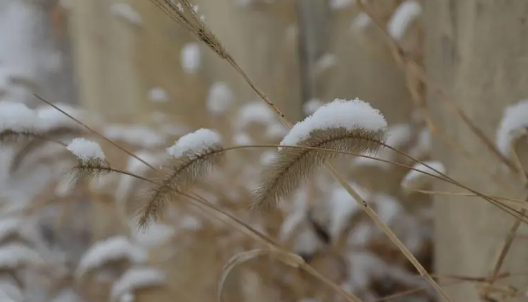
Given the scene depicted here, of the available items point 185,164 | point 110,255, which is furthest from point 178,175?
point 110,255

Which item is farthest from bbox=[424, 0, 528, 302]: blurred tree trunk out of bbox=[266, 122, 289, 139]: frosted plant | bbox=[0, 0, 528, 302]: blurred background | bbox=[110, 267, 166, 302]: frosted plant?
bbox=[110, 267, 166, 302]: frosted plant

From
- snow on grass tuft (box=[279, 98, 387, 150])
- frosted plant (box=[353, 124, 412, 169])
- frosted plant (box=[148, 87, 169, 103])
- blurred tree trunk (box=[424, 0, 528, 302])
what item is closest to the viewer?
snow on grass tuft (box=[279, 98, 387, 150])

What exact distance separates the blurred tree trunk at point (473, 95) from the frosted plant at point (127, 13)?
1.07 ft

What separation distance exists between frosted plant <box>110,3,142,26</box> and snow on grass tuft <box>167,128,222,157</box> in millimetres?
404

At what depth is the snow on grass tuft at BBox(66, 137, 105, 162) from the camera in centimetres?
28

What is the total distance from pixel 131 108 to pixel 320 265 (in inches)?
12.7

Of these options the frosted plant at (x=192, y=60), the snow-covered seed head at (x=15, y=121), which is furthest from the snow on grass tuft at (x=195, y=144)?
the frosted plant at (x=192, y=60)

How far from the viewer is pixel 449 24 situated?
1.63 feet

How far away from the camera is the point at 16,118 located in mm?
330

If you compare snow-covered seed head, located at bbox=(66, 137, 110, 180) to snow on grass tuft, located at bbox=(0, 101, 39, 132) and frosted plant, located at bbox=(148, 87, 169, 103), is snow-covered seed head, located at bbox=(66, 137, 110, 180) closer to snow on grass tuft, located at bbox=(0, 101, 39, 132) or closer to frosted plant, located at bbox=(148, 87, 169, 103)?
snow on grass tuft, located at bbox=(0, 101, 39, 132)

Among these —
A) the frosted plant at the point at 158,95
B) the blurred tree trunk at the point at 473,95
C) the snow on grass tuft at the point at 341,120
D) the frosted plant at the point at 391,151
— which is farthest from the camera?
the frosted plant at the point at 158,95

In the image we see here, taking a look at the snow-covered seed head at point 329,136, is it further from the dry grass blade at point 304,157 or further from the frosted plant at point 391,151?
the frosted plant at point 391,151

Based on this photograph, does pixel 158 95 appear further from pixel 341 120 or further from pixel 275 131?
pixel 341 120

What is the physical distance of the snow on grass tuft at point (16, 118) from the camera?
0.32 m
